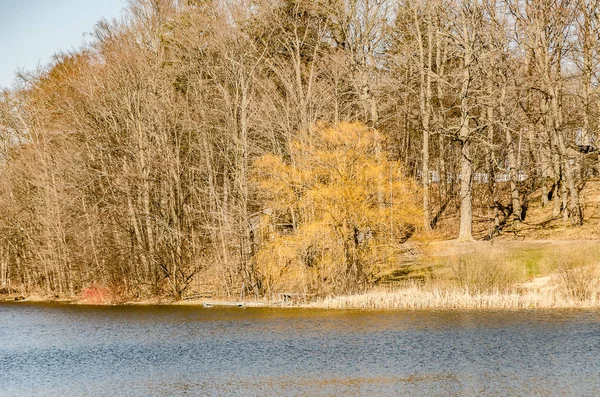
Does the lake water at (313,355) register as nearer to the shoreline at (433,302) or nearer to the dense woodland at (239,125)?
the shoreline at (433,302)

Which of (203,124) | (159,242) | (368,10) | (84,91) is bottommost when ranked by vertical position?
(159,242)

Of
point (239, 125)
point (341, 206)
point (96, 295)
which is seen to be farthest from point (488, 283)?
point (96, 295)

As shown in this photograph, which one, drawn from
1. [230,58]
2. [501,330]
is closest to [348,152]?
[230,58]

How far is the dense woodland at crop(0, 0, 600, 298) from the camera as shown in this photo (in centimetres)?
4694

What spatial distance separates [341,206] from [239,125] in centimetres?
1237

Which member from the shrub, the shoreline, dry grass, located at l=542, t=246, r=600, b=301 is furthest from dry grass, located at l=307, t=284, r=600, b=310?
the shrub

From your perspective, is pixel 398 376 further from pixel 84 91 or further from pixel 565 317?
pixel 84 91

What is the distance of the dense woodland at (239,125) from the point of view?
154 feet

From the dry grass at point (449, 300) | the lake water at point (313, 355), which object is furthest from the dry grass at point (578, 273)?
the lake water at point (313, 355)

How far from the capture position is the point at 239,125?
50281mm

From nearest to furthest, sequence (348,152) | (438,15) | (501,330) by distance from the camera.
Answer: (501,330), (348,152), (438,15)

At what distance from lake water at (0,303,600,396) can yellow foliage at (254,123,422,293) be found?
3.82 meters

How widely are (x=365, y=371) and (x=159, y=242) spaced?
29222mm

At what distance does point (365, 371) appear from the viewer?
23234mm
